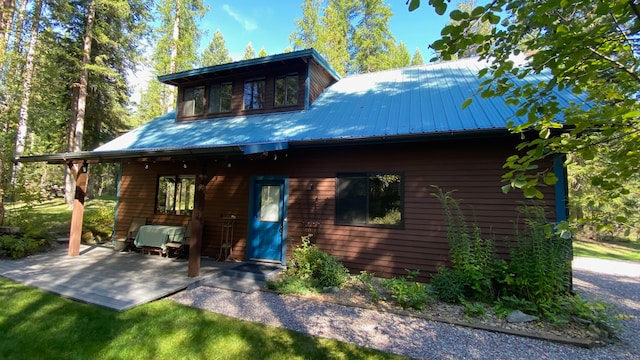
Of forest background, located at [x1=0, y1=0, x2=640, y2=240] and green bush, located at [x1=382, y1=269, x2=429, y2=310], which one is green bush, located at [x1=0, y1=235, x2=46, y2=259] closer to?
forest background, located at [x1=0, y1=0, x2=640, y2=240]

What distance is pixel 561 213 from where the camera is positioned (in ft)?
17.0

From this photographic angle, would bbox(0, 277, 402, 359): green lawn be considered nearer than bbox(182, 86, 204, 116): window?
Yes

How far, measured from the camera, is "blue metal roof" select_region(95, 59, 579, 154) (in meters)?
5.79

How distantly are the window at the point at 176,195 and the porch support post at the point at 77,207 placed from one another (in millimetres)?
1729

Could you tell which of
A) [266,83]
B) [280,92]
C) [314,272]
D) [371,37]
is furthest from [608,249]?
[266,83]

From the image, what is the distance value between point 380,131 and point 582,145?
13.8ft

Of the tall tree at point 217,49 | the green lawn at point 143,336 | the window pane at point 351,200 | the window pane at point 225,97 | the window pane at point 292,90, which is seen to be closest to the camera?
the green lawn at point 143,336

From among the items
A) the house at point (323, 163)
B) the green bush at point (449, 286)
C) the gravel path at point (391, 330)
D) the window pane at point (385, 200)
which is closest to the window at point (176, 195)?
the house at point (323, 163)

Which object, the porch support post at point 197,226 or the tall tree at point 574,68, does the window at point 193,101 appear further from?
the tall tree at point 574,68

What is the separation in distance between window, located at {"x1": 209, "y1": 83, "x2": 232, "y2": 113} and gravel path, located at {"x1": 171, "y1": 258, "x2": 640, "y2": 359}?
5.78 metres

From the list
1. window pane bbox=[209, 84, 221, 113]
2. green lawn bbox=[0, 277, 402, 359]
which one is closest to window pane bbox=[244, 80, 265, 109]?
window pane bbox=[209, 84, 221, 113]

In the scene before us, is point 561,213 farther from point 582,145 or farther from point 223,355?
point 223,355

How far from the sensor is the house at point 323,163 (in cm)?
566

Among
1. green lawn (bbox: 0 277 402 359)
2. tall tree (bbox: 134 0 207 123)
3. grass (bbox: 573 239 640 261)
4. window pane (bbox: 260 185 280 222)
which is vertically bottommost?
grass (bbox: 573 239 640 261)
